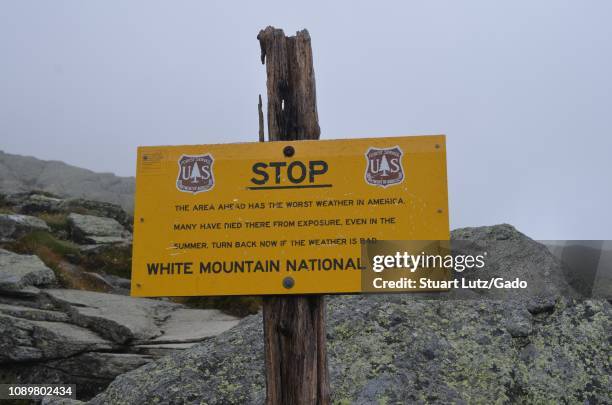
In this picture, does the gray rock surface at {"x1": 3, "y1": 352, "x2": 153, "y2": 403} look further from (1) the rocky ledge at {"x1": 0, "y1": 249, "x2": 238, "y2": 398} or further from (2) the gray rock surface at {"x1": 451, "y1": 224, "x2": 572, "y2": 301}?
(2) the gray rock surface at {"x1": 451, "y1": 224, "x2": 572, "y2": 301}

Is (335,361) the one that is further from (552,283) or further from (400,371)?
(552,283)

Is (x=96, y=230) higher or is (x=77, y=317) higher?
(x=96, y=230)

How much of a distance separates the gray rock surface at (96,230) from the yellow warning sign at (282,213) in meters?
20.1

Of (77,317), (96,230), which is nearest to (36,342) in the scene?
(77,317)

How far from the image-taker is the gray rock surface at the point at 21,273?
601 inches

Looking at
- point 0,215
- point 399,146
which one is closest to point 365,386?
point 399,146

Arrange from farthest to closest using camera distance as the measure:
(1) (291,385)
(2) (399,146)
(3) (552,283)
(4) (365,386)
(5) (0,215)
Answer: (5) (0,215) → (3) (552,283) → (4) (365,386) → (2) (399,146) → (1) (291,385)

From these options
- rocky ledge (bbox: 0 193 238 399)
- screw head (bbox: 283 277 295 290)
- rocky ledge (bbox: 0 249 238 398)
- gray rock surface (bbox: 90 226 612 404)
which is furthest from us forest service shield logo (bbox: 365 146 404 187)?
rocky ledge (bbox: 0 193 238 399)

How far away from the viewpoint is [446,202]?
5.69 m

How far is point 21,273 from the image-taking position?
15.9 meters

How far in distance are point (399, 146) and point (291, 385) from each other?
2.62m

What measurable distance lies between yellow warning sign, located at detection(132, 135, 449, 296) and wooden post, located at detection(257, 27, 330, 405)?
215 millimetres

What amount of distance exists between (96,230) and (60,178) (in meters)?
87.0

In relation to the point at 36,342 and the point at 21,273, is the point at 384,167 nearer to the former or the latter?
the point at 36,342
